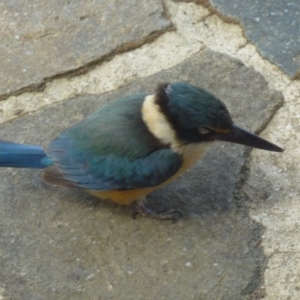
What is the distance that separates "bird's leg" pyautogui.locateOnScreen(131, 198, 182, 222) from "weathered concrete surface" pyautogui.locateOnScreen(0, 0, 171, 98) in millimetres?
670

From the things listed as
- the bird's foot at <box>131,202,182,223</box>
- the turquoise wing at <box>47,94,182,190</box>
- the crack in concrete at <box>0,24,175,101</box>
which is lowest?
the bird's foot at <box>131,202,182,223</box>

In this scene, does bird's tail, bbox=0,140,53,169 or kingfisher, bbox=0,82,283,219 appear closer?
kingfisher, bbox=0,82,283,219

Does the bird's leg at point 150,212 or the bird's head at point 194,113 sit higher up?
the bird's head at point 194,113

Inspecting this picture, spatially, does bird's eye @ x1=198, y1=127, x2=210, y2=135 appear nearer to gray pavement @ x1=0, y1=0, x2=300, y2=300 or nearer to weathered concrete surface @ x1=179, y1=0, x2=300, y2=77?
gray pavement @ x1=0, y1=0, x2=300, y2=300

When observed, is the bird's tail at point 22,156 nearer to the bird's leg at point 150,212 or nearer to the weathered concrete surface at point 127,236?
the weathered concrete surface at point 127,236

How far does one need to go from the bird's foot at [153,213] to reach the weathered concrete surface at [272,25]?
76 cm

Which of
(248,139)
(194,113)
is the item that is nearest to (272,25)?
(248,139)

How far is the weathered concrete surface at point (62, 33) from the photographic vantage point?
3.17 metres

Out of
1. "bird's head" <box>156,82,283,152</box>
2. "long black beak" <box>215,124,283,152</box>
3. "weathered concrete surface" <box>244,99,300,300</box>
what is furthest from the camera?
"long black beak" <box>215,124,283,152</box>

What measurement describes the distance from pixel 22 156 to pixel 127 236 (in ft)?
1.57

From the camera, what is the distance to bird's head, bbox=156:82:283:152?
8.54 feet

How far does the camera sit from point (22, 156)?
2812mm

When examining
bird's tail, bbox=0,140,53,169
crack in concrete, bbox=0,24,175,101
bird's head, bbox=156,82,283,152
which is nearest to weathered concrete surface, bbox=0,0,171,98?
crack in concrete, bbox=0,24,175,101

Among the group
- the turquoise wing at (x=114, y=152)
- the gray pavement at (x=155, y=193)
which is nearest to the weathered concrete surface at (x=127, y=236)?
the gray pavement at (x=155, y=193)
